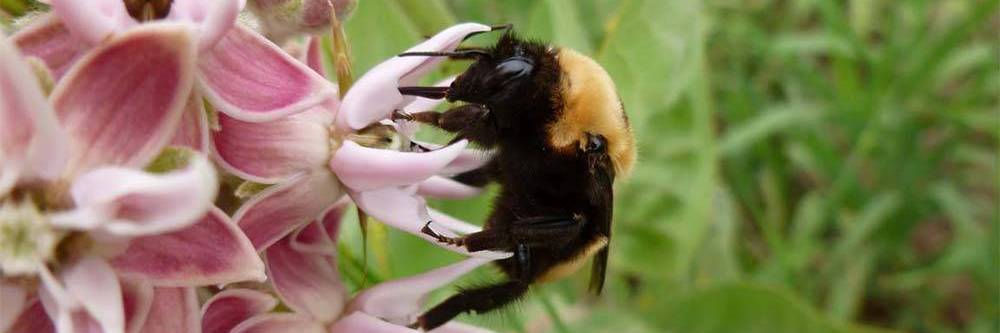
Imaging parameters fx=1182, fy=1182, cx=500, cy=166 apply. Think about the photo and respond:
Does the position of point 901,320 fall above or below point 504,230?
below

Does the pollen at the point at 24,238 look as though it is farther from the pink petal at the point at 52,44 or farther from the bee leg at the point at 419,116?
the bee leg at the point at 419,116

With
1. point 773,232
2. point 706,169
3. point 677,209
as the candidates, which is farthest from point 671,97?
point 773,232

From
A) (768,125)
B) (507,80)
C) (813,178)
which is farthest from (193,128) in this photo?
(813,178)

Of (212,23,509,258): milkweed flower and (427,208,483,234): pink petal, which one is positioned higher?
(212,23,509,258): milkweed flower

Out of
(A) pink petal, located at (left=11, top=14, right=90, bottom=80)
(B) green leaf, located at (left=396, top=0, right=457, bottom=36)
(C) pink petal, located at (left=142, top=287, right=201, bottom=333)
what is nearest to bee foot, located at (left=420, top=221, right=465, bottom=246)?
(C) pink petal, located at (left=142, top=287, right=201, bottom=333)

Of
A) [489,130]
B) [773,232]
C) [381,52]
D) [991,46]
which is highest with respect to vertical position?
[489,130]

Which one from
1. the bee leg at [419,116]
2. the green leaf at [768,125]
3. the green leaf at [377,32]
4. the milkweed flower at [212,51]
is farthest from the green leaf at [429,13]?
the green leaf at [768,125]

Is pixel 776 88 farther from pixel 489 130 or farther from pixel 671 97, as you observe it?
pixel 489 130

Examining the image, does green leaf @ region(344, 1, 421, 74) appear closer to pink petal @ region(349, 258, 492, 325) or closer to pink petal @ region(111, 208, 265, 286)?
pink petal @ region(349, 258, 492, 325)
